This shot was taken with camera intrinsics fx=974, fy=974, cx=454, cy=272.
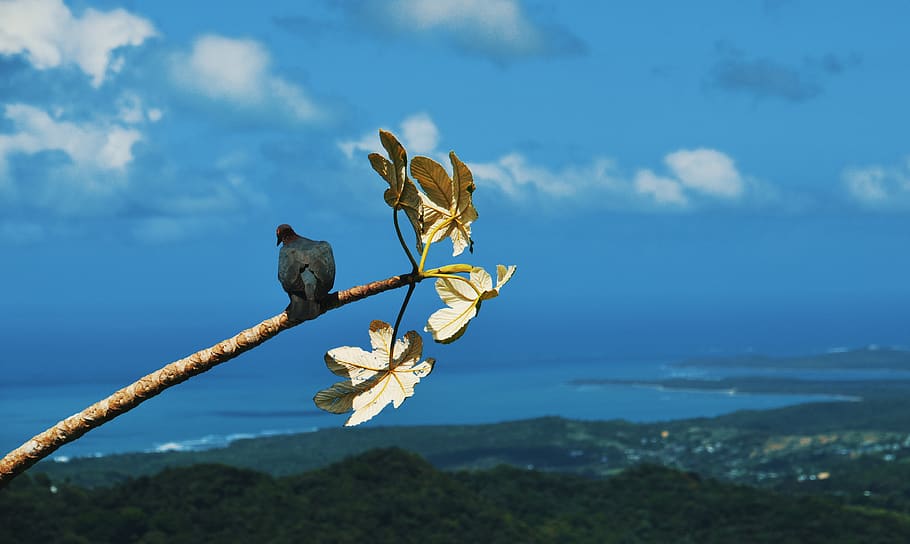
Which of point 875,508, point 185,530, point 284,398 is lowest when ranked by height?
point 875,508

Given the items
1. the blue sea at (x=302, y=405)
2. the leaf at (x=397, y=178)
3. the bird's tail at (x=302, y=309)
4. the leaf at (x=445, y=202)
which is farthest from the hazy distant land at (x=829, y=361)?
the bird's tail at (x=302, y=309)

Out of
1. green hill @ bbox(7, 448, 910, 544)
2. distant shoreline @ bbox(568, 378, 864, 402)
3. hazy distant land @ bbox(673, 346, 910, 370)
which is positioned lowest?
green hill @ bbox(7, 448, 910, 544)

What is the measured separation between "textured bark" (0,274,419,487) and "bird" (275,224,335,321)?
0.02 meters

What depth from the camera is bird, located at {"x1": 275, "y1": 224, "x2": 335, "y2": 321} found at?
67.8 inches

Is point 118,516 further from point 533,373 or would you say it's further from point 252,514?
point 533,373

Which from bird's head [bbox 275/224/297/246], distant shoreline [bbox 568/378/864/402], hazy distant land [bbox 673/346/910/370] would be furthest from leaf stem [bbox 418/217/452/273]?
hazy distant land [bbox 673/346/910/370]

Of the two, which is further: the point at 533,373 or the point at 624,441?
the point at 533,373

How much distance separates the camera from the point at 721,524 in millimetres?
13250

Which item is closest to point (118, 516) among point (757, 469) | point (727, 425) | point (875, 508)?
point (875, 508)

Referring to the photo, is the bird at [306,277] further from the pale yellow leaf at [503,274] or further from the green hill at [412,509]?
the green hill at [412,509]

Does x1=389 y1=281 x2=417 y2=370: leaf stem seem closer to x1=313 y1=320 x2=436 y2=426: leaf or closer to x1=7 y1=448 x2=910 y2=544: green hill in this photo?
x1=313 y1=320 x2=436 y2=426: leaf

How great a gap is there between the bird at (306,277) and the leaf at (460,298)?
0.20m

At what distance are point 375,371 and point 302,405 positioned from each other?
4270 centimetres

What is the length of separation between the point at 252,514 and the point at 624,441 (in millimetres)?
21241
